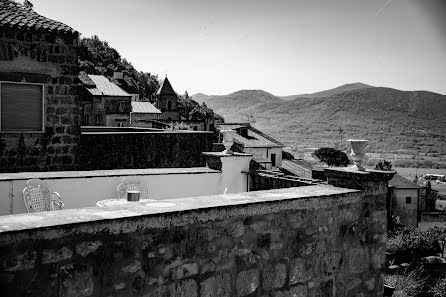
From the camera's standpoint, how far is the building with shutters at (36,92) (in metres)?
9.80

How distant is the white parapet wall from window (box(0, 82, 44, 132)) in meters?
4.02

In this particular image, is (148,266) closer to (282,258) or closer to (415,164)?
(282,258)

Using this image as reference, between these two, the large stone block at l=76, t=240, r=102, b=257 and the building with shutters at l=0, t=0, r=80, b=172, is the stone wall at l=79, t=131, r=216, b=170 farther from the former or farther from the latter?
the large stone block at l=76, t=240, r=102, b=257

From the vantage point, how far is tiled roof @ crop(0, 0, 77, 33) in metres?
9.75

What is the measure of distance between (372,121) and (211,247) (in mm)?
74586

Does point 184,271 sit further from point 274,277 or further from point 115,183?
point 115,183

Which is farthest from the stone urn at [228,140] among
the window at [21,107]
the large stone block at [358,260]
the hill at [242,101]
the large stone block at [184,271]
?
the hill at [242,101]

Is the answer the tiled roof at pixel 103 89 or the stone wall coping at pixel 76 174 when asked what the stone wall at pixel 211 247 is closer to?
the stone wall coping at pixel 76 174

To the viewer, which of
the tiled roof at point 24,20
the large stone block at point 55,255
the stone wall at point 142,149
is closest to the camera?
the large stone block at point 55,255

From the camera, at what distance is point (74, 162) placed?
11016mm

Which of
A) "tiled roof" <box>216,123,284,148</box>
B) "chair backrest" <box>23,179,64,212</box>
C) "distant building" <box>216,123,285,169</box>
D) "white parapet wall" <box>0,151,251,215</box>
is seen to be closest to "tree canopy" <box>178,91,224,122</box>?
"tiled roof" <box>216,123,284,148</box>

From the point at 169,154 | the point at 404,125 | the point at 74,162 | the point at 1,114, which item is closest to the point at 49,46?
the point at 1,114

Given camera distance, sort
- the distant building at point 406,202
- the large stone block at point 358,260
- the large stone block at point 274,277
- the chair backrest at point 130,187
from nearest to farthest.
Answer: the large stone block at point 274,277 → the large stone block at point 358,260 → the chair backrest at point 130,187 → the distant building at point 406,202

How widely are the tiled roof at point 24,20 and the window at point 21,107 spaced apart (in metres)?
1.32
